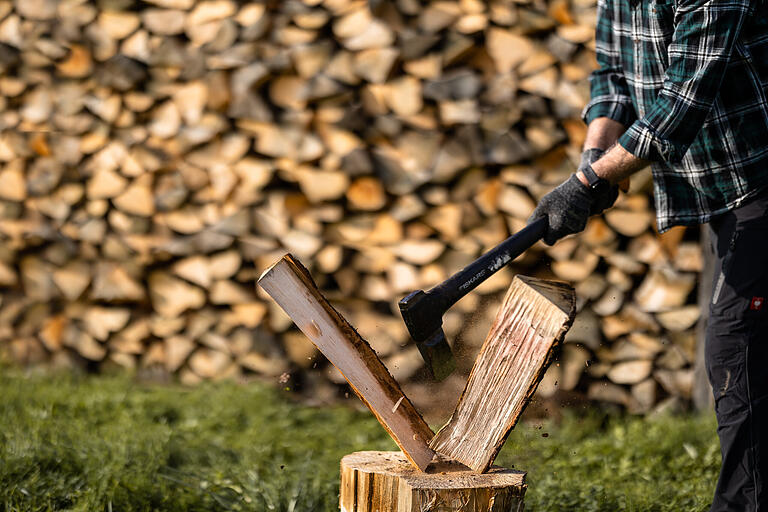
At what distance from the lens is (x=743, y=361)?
6.04 ft

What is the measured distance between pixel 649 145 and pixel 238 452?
181 cm

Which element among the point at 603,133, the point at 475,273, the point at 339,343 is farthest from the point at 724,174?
the point at 339,343

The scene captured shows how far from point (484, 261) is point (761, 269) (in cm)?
64

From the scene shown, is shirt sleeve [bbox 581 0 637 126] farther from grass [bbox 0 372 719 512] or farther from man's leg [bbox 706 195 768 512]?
grass [bbox 0 372 719 512]

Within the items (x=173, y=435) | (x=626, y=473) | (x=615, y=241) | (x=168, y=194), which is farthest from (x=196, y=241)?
(x=626, y=473)

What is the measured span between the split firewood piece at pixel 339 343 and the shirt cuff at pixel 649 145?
762 mm

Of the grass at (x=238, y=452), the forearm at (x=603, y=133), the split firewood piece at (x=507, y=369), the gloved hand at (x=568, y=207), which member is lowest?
the grass at (x=238, y=452)

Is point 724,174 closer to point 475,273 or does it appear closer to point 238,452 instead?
point 475,273

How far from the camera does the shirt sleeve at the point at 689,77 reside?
5.62 feet

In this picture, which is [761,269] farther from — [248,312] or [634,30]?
[248,312]

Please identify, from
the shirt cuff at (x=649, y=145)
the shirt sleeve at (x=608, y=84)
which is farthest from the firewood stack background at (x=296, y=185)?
the shirt cuff at (x=649, y=145)

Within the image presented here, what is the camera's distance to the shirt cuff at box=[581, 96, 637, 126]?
216cm

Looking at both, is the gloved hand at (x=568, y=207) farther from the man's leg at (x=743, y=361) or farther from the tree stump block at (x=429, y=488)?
the tree stump block at (x=429, y=488)

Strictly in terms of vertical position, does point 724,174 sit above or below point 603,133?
above
